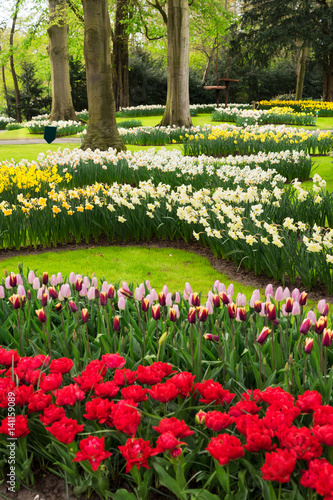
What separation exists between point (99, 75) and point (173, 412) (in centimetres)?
901

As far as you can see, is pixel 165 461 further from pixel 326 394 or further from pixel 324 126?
pixel 324 126

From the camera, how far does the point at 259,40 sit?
30297 mm

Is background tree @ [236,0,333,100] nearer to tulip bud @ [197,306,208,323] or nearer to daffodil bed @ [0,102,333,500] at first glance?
daffodil bed @ [0,102,333,500]

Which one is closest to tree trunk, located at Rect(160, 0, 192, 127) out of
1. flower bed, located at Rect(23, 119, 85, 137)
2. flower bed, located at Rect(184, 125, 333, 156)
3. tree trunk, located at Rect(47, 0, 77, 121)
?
flower bed, located at Rect(23, 119, 85, 137)

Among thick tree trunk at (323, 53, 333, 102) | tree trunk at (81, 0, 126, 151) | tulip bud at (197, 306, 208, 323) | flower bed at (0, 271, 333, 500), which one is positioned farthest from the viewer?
thick tree trunk at (323, 53, 333, 102)

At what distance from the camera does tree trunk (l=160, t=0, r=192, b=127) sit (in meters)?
14.9

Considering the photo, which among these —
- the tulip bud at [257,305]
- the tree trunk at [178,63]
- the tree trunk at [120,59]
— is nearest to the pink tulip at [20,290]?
the tulip bud at [257,305]

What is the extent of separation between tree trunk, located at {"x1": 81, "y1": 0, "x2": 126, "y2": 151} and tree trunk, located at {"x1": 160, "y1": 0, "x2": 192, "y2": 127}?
611 cm

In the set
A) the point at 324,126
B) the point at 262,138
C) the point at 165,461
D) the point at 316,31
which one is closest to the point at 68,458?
the point at 165,461

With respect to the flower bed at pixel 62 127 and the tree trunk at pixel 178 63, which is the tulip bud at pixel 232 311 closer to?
the tree trunk at pixel 178 63

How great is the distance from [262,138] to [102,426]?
31.5 ft

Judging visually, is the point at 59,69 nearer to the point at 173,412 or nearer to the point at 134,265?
the point at 134,265

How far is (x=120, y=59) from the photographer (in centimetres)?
2656

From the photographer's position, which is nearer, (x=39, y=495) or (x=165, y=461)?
(x=165, y=461)
